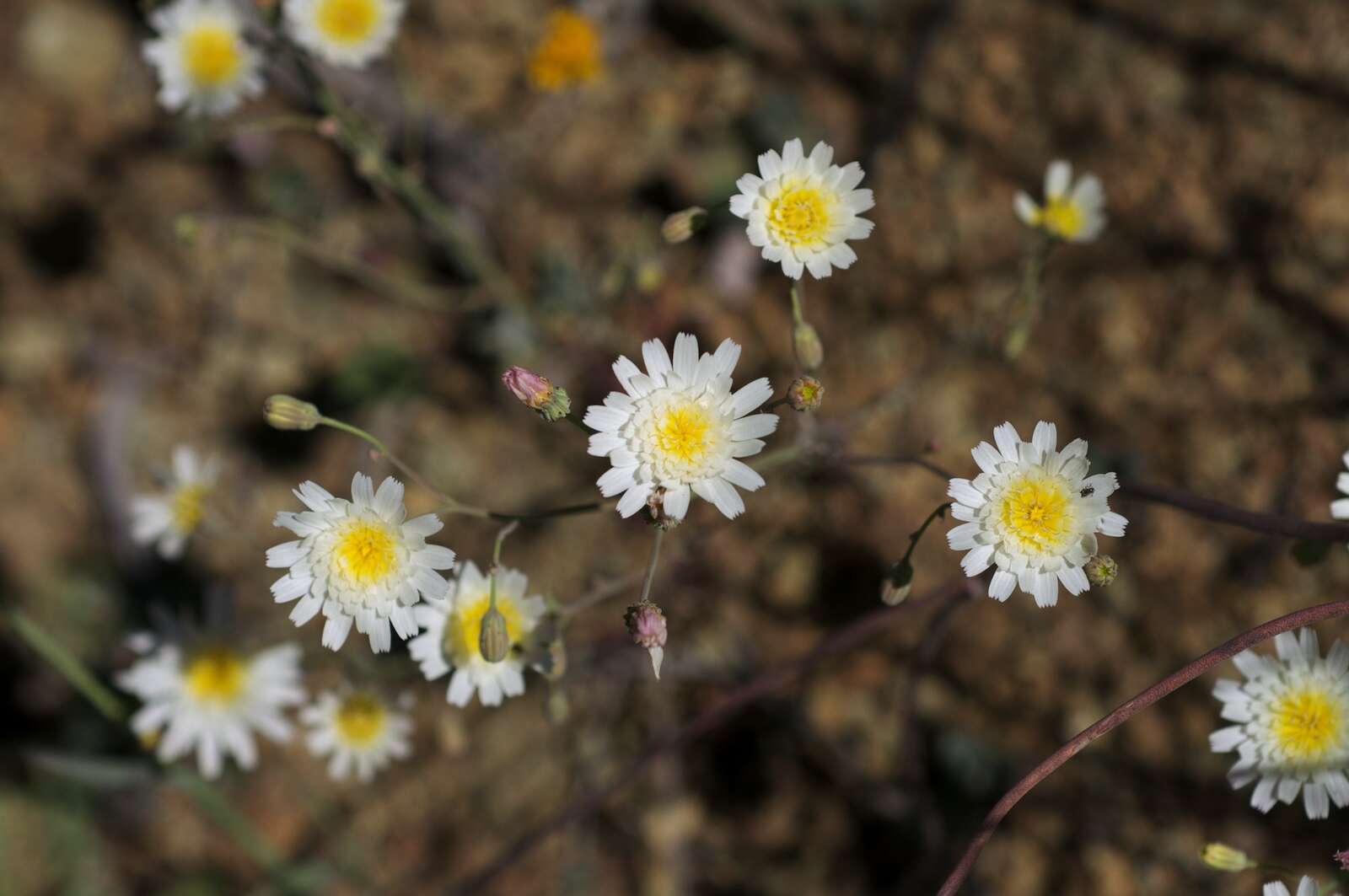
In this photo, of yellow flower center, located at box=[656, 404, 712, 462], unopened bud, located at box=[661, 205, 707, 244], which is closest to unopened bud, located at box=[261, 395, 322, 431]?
yellow flower center, located at box=[656, 404, 712, 462]

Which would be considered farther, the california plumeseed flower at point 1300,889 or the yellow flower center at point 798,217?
the yellow flower center at point 798,217

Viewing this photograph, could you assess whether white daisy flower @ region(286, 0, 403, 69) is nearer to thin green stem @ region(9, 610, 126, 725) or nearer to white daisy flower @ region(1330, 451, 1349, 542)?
thin green stem @ region(9, 610, 126, 725)

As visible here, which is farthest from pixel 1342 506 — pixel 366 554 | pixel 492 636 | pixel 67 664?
pixel 67 664

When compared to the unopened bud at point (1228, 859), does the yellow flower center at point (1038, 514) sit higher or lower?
higher

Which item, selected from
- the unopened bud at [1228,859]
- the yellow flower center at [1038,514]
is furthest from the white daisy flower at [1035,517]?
the unopened bud at [1228,859]

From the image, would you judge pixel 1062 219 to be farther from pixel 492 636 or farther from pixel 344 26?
pixel 344 26

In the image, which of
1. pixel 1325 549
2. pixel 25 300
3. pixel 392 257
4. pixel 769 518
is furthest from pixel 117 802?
pixel 1325 549

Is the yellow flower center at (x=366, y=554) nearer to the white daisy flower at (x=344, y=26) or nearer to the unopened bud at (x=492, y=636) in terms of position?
the unopened bud at (x=492, y=636)
